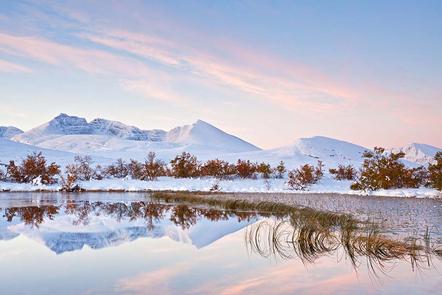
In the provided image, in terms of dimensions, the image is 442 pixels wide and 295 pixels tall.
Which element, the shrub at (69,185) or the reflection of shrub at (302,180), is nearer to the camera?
the reflection of shrub at (302,180)

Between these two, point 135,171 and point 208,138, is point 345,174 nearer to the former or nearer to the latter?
point 135,171

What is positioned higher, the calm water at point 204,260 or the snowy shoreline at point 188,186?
the snowy shoreline at point 188,186

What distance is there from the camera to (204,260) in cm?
1188

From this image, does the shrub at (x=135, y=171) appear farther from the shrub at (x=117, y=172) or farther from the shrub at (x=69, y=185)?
the shrub at (x=69, y=185)

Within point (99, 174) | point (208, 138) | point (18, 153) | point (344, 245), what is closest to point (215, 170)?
point (99, 174)

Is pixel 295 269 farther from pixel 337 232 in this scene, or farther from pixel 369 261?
pixel 337 232

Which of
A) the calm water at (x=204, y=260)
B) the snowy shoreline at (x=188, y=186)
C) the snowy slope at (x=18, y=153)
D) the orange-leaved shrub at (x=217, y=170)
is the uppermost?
the snowy slope at (x=18, y=153)

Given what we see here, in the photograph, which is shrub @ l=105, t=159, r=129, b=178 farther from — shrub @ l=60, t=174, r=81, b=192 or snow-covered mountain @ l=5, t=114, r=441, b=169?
snow-covered mountain @ l=5, t=114, r=441, b=169

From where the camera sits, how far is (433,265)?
10.2 metres

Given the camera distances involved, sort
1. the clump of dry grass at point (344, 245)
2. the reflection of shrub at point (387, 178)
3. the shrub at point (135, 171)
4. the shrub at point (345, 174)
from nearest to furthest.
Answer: the clump of dry grass at point (344, 245) < the reflection of shrub at point (387, 178) < the shrub at point (345, 174) < the shrub at point (135, 171)

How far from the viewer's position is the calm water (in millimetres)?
9023

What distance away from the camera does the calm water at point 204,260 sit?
9.02 metres

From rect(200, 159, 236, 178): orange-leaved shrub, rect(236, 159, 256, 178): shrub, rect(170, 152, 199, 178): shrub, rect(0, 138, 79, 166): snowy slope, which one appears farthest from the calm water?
rect(0, 138, 79, 166): snowy slope

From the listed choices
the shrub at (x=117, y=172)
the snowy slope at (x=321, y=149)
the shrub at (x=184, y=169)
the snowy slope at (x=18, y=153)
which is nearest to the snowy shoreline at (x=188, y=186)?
the shrub at (x=184, y=169)
